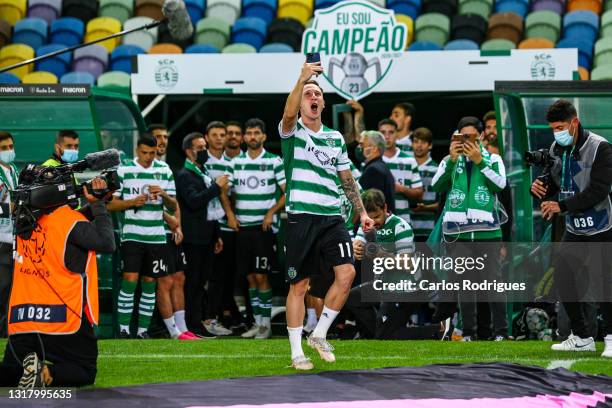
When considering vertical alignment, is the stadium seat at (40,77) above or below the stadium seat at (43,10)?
below

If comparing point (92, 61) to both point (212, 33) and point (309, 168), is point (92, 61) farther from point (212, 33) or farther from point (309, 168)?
point (309, 168)

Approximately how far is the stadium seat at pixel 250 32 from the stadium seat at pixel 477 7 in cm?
282

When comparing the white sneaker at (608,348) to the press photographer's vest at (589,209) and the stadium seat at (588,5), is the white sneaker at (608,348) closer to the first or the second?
the press photographer's vest at (589,209)

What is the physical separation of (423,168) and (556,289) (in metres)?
2.27

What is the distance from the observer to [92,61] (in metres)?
17.0

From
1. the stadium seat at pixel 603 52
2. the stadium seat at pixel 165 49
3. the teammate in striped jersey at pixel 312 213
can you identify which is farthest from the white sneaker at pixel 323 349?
the stadium seat at pixel 603 52

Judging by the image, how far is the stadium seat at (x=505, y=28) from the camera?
Answer: 16.7 metres

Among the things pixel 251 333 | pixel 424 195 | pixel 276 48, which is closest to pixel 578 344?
pixel 424 195

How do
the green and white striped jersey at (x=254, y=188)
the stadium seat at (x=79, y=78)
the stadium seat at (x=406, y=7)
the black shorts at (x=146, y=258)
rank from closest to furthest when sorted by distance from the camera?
the black shorts at (x=146, y=258)
the green and white striped jersey at (x=254, y=188)
the stadium seat at (x=79, y=78)
the stadium seat at (x=406, y=7)

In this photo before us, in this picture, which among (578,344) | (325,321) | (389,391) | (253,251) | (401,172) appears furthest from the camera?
(401,172)

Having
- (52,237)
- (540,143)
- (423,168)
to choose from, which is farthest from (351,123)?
(52,237)

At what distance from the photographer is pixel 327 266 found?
8.73 meters

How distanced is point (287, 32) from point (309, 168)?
8420 mm

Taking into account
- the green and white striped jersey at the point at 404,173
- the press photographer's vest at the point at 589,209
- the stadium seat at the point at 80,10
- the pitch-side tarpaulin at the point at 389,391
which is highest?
the stadium seat at the point at 80,10
